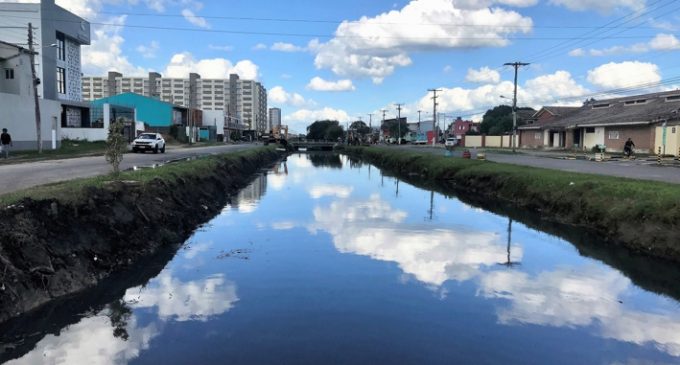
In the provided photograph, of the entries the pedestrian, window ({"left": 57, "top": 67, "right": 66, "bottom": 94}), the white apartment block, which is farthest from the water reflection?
the white apartment block

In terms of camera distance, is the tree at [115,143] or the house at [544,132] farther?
the house at [544,132]

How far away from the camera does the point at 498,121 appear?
123 m

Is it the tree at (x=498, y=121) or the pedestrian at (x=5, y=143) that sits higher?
the tree at (x=498, y=121)

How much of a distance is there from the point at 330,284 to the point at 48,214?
5630mm

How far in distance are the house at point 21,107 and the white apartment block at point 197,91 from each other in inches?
3697

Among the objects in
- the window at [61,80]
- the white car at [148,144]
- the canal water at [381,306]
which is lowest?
the canal water at [381,306]

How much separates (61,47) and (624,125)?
5956 cm

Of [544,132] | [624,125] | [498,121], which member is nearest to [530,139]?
[544,132]

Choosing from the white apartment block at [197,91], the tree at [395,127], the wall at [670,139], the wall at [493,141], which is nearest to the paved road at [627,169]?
the wall at [670,139]

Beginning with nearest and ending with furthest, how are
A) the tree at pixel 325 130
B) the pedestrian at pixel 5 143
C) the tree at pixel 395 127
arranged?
the pedestrian at pixel 5 143 < the tree at pixel 395 127 < the tree at pixel 325 130

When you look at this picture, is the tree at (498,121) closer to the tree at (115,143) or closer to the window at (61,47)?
the window at (61,47)

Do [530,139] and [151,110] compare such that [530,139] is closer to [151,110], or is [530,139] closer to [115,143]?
[151,110]

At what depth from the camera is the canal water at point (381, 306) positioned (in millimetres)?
7641

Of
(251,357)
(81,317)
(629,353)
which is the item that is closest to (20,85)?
(81,317)
